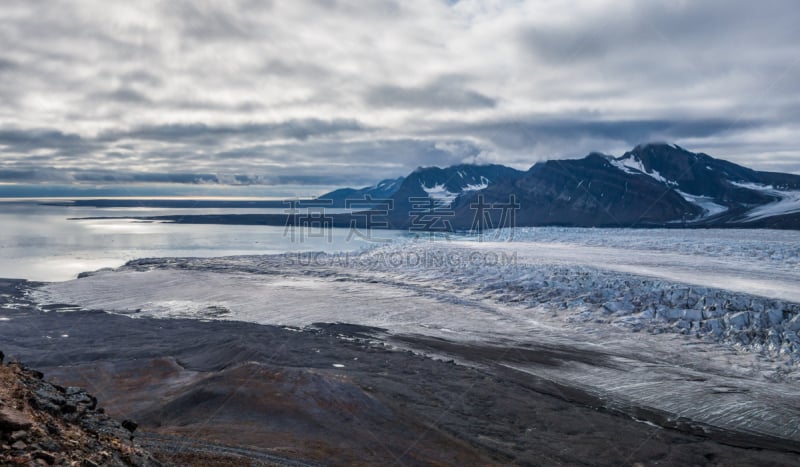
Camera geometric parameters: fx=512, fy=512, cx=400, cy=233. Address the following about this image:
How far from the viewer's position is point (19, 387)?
8.56 meters

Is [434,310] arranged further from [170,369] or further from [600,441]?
[600,441]

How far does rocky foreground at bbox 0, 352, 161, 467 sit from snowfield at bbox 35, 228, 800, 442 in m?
14.1

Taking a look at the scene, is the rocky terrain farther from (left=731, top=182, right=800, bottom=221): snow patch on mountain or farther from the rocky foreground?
(left=731, top=182, right=800, bottom=221): snow patch on mountain

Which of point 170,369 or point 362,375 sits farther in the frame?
point 170,369

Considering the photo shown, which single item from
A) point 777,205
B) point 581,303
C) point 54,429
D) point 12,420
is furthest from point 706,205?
point 12,420

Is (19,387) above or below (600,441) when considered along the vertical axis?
above

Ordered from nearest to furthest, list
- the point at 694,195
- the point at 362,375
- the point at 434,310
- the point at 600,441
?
the point at 600,441 < the point at 362,375 < the point at 434,310 < the point at 694,195

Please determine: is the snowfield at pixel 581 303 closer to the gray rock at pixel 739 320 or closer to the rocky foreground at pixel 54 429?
the gray rock at pixel 739 320

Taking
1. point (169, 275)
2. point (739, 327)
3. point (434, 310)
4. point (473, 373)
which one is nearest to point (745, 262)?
point (739, 327)

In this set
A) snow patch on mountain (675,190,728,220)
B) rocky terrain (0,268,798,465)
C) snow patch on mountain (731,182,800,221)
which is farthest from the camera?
snow patch on mountain (675,190,728,220)

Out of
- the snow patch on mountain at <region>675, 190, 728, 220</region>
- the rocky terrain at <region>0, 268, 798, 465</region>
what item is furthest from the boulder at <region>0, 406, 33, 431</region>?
the snow patch on mountain at <region>675, 190, 728, 220</region>

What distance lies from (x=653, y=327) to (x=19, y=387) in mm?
24377

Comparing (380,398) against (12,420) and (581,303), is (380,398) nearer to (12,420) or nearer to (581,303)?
(12,420)

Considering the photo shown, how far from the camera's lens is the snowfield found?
1750 cm
